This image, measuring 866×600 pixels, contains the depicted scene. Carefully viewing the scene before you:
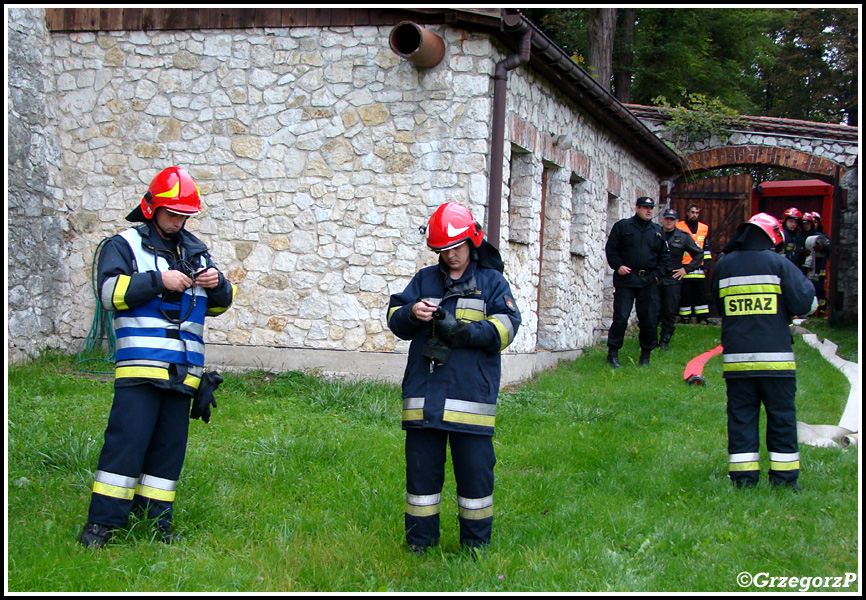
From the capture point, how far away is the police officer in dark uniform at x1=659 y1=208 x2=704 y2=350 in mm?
11594

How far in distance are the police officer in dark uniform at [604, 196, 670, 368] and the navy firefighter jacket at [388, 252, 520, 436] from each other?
650 cm

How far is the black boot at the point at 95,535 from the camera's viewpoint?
3.96 metres

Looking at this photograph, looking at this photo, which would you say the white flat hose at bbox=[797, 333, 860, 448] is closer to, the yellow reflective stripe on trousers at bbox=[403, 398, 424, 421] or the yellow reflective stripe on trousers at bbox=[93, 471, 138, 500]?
the yellow reflective stripe on trousers at bbox=[403, 398, 424, 421]

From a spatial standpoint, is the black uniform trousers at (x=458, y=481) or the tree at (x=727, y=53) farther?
the tree at (x=727, y=53)

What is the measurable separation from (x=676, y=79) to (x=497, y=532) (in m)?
21.6

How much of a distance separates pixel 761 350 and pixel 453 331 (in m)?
2.47

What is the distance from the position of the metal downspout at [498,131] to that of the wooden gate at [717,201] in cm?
995

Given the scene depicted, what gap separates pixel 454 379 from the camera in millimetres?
3977

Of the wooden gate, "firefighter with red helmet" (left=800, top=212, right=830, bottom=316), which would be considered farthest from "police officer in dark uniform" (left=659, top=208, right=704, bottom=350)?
the wooden gate

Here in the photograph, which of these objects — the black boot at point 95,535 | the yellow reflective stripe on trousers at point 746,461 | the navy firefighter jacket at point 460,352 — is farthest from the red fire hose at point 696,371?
the black boot at point 95,535

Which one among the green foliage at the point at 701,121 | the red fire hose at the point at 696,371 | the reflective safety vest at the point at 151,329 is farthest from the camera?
the green foliage at the point at 701,121

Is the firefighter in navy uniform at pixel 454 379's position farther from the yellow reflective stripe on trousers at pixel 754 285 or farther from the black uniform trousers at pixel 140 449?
the yellow reflective stripe on trousers at pixel 754 285

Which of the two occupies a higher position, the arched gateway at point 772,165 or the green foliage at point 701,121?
the green foliage at point 701,121

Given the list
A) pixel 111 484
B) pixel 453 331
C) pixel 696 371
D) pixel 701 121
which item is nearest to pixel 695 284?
pixel 701 121
